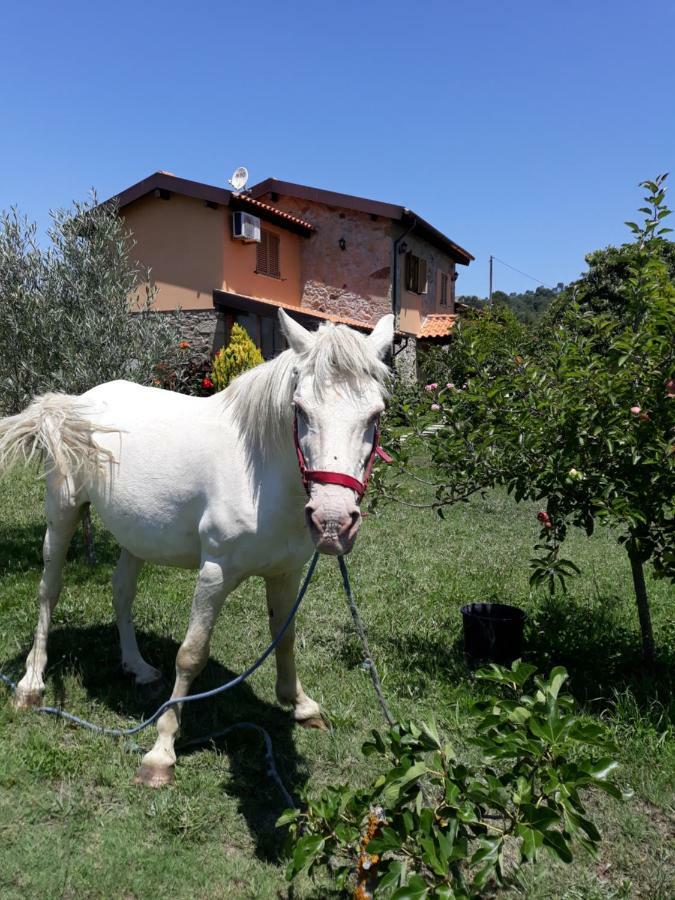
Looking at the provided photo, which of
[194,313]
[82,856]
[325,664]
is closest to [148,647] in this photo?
[325,664]

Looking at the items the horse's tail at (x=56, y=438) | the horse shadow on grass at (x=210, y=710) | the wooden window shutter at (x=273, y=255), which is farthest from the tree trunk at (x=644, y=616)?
the wooden window shutter at (x=273, y=255)

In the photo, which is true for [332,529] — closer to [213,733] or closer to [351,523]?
[351,523]

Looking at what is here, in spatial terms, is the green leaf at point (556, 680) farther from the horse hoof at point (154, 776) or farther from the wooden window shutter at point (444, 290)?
the wooden window shutter at point (444, 290)

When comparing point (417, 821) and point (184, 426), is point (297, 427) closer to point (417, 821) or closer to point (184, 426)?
point (184, 426)

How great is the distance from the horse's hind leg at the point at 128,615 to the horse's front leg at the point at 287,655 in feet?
3.12

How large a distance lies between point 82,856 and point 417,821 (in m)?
1.39

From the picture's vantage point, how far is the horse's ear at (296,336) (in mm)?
2424

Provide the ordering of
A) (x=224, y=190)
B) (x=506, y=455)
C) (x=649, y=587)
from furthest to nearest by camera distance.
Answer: (x=224, y=190), (x=649, y=587), (x=506, y=455)

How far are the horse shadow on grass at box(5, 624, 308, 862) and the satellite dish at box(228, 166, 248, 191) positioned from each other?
13815mm

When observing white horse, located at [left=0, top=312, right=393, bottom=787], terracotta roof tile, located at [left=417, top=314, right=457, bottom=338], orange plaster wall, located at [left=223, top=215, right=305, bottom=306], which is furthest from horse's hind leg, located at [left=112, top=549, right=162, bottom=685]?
terracotta roof tile, located at [left=417, top=314, right=457, bottom=338]

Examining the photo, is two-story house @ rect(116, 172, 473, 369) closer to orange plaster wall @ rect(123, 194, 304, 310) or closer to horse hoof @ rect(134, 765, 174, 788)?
orange plaster wall @ rect(123, 194, 304, 310)

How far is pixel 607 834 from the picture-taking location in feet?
8.57

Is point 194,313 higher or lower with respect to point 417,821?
higher

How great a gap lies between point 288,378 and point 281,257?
53.0 ft
